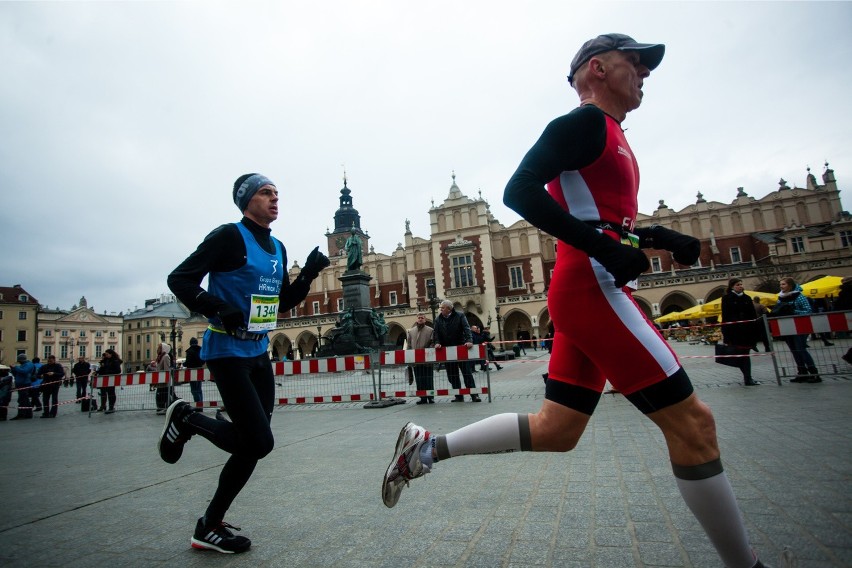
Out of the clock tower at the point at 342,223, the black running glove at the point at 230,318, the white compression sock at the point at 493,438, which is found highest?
the clock tower at the point at 342,223

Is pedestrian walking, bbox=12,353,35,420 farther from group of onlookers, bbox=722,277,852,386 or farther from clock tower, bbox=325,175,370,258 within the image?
clock tower, bbox=325,175,370,258

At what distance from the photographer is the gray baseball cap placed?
1.86 metres

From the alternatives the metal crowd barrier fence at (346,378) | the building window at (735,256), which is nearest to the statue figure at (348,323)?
the metal crowd barrier fence at (346,378)

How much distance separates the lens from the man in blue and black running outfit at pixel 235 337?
87.6 inches

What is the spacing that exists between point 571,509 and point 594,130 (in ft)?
6.04

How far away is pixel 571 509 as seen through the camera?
7.98ft

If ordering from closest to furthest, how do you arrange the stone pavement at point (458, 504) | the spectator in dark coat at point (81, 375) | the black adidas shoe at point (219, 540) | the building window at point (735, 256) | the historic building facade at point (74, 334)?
1. the stone pavement at point (458, 504)
2. the black adidas shoe at point (219, 540)
3. the spectator in dark coat at point (81, 375)
4. the building window at point (735, 256)
5. the historic building facade at point (74, 334)

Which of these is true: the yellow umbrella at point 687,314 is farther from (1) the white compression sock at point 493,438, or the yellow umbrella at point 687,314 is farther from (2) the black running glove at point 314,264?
(1) the white compression sock at point 493,438

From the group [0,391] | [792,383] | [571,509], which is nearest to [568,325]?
[571,509]

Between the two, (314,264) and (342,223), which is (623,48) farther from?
(342,223)

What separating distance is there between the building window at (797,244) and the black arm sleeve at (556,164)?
45236 millimetres

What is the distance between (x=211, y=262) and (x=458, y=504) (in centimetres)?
182

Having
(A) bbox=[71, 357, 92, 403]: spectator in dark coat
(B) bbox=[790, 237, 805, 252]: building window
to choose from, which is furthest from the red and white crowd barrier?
(B) bbox=[790, 237, 805, 252]: building window

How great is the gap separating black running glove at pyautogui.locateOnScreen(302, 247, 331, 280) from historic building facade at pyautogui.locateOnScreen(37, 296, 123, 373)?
260ft
